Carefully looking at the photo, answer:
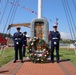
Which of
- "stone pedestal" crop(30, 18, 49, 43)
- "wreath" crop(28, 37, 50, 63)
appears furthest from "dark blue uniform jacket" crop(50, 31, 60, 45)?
"stone pedestal" crop(30, 18, 49, 43)

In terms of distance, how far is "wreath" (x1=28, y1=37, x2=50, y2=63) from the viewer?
1370 cm

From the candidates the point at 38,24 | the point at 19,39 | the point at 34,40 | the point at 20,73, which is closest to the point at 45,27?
the point at 38,24

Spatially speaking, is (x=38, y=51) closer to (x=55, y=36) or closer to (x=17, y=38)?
(x=55, y=36)

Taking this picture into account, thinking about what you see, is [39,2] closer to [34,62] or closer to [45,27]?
[45,27]

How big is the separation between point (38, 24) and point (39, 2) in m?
2.80

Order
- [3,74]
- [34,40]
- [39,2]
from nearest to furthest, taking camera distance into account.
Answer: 1. [3,74]
2. [34,40]
3. [39,2]

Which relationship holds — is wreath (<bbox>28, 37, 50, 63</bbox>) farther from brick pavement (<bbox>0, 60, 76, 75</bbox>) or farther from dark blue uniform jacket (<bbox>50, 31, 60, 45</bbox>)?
brick pavement (<bbox>0, 60, 76, 75</bbox>)

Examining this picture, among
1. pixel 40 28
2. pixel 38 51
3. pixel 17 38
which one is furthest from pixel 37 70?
pixel 40 28

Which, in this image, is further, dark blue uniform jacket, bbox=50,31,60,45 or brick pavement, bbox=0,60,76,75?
dark blue uniform jacket, bbox=50,31,60,45

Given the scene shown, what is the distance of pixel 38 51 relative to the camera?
14.4 meters

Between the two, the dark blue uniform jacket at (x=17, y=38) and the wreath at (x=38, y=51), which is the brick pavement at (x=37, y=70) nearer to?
the wreath at (x=38, y=51)

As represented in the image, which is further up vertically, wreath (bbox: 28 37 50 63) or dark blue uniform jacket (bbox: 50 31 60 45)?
dark blue uniform jacket (bbox: 50 31 60 45)

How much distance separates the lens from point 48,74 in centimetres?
935

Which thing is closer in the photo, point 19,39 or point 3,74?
point 3,74
